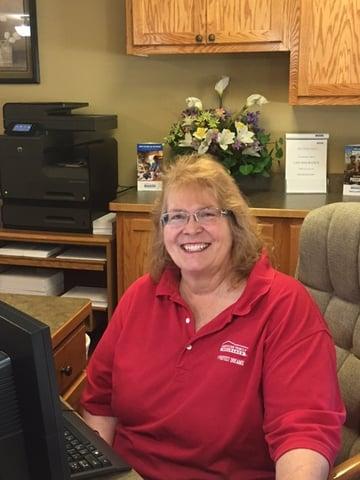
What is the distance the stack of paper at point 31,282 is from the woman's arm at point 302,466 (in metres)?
2.14

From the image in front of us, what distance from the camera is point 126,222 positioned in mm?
2967

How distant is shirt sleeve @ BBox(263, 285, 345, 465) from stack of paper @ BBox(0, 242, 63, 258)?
75.9 inches

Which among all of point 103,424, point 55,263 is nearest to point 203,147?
point 55,263

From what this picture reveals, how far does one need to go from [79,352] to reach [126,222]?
1259 millimetres

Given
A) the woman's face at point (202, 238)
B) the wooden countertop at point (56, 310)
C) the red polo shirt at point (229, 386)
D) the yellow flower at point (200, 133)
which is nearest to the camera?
the red polo shirt at point (229, 386)

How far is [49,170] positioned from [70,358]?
1511 mm

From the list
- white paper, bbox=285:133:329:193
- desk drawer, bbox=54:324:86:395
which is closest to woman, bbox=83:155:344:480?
desk drawer, bbox=54:324:86:395

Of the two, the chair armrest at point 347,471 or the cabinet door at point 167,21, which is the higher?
the cabinet door at point 167,21

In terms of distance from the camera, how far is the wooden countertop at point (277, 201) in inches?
108

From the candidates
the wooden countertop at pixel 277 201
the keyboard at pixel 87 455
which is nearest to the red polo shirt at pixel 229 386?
the keyboard at pixel 87 455

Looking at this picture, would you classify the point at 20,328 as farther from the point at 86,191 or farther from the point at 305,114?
the point at 305,114

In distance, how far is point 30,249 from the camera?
10.4ft

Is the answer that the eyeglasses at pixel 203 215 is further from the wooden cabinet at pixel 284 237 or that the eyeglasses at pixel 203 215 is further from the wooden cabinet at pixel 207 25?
the wooden cabinet at pixel 207 25

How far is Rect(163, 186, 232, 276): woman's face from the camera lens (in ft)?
5.02
